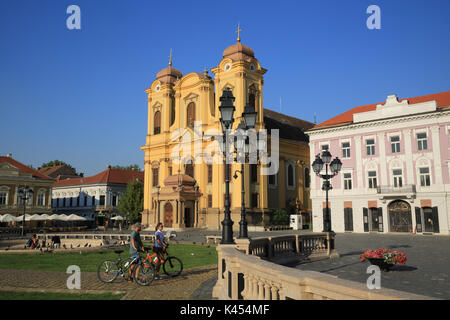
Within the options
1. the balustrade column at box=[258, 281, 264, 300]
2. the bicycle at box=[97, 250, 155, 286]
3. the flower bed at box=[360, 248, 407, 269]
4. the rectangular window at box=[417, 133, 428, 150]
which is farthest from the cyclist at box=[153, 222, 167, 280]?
the rectangular window at box=[417, 133, 428, 150]

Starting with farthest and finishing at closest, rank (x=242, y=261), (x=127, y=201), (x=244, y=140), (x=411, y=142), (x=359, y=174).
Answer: (x=127, y=201)
(x=359, y=174)
(x=411, y=142)
(x=244, y=140)
(x=242, y=261)

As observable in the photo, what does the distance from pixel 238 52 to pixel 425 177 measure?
26.8 meters

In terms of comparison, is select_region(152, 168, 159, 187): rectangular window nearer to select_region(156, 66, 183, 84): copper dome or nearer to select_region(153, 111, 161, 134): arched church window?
select_region(153, 111, 161, 134): arched church window

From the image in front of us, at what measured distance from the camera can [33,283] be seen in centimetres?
1140

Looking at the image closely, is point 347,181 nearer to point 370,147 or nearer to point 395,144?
point 370,147

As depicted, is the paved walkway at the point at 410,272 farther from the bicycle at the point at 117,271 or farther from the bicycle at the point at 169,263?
the bicycle at the point at 117,271

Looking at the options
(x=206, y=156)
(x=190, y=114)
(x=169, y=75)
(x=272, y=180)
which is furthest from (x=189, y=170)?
(x=169, y=75)

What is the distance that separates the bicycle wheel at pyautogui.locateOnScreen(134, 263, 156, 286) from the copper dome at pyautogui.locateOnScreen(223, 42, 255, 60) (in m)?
41.3

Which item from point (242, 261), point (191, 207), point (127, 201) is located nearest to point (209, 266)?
point (242, 261)

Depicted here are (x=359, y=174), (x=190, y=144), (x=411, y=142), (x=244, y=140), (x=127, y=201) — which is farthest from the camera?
(x=127, y=201)

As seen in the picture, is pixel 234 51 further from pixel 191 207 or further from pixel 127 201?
pixel 127 201

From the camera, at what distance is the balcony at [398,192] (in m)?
35.5

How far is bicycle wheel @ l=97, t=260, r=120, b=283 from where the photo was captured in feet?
36.9
